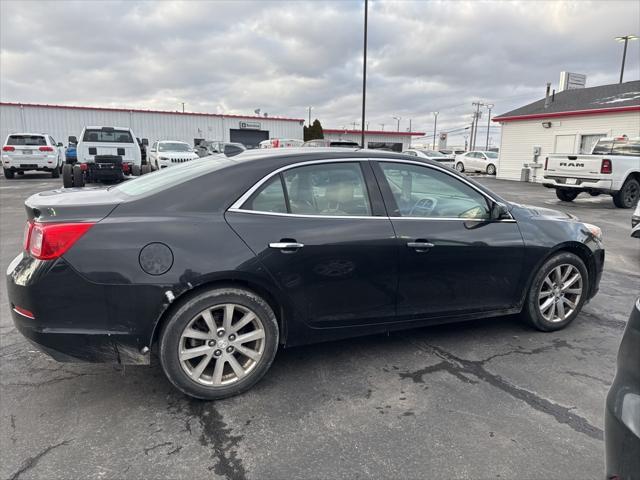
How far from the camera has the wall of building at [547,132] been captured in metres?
19.3

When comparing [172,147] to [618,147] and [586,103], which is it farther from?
[586,103]

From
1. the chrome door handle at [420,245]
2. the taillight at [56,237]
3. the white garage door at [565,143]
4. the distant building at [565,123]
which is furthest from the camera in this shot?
the white garage door at [565,143]

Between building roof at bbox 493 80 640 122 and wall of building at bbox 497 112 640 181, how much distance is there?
0.32 m

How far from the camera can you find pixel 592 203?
1409 centimetres

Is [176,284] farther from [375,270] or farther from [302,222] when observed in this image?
[375,270]

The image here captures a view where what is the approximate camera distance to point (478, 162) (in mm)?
30578

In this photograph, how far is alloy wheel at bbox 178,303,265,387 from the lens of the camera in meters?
2.87

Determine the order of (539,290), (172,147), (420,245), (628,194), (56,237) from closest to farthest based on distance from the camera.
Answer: (56,237) → (420,245) → (539,290) → (628,194) → (172,147)

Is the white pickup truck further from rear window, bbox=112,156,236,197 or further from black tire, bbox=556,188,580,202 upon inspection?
rear window, bbox=112,156,236,197

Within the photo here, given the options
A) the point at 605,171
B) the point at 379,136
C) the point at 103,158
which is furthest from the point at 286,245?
the point at 379,136

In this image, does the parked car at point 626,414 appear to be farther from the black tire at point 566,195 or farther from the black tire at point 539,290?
the black tire at point 566,195

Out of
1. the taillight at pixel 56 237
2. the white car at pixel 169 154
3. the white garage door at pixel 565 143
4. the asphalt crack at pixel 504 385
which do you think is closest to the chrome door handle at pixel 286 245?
the taillight at pixel 56 237

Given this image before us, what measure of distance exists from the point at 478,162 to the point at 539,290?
93.4 ft

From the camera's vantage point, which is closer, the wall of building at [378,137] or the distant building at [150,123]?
the distant building at [150,123]
